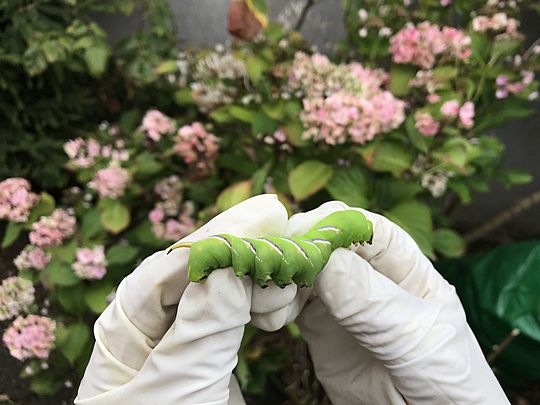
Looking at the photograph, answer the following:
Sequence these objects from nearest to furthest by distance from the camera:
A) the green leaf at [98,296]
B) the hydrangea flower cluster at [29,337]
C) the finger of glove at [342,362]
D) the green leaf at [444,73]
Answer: the finger of glove at [342,362] → the hydrangea flower cluster at [29,337] → the green leaf at [98,296] → the green leaf at [444,73]

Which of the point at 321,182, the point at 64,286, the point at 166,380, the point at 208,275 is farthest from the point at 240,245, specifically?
the point at 64,286

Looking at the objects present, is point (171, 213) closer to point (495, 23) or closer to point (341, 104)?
point (341, 104)

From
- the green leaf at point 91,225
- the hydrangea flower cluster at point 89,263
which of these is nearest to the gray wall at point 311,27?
the green leaf at point 91,225

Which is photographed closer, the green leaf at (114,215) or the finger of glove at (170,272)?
the finger of glove at (170,272)

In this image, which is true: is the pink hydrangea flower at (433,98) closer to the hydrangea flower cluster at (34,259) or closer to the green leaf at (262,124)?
the green leaf at (262,124)

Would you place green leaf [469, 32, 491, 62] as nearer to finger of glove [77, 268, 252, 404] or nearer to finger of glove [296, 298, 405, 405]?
finger of glove [296, 298, 405, 405]
